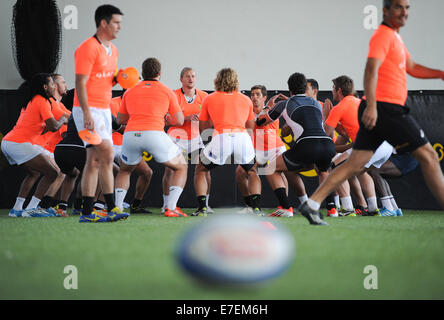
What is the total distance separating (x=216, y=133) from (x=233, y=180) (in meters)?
2.95

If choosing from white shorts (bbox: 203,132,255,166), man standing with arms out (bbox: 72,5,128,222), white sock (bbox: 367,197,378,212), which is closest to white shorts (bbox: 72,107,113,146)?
man standing with arms out (bbox: 72,5,128,222)

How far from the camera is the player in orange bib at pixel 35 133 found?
701cm

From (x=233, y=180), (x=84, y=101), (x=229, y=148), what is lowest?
(x=233, y=180)

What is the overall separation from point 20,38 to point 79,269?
27.6ft

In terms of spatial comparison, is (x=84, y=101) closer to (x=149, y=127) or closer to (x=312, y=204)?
(x=149, y=127)

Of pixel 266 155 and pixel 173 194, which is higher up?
pixel 266 155

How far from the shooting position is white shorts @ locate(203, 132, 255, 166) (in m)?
6.58

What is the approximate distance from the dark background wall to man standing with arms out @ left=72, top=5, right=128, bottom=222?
13.5ft

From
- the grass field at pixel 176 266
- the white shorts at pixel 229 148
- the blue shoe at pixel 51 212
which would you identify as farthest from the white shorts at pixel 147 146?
the grass field at pixel 176 266

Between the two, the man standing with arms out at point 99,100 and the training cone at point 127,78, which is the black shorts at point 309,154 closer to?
the training cone at point 127,78

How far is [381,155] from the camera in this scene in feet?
22.8

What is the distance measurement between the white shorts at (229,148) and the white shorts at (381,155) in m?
1.63

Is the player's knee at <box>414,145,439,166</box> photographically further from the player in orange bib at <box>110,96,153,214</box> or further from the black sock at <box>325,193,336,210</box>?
the player in orange bib at <box>110,96,153,214</box>

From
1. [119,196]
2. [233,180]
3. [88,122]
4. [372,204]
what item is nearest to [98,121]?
[88,122]
